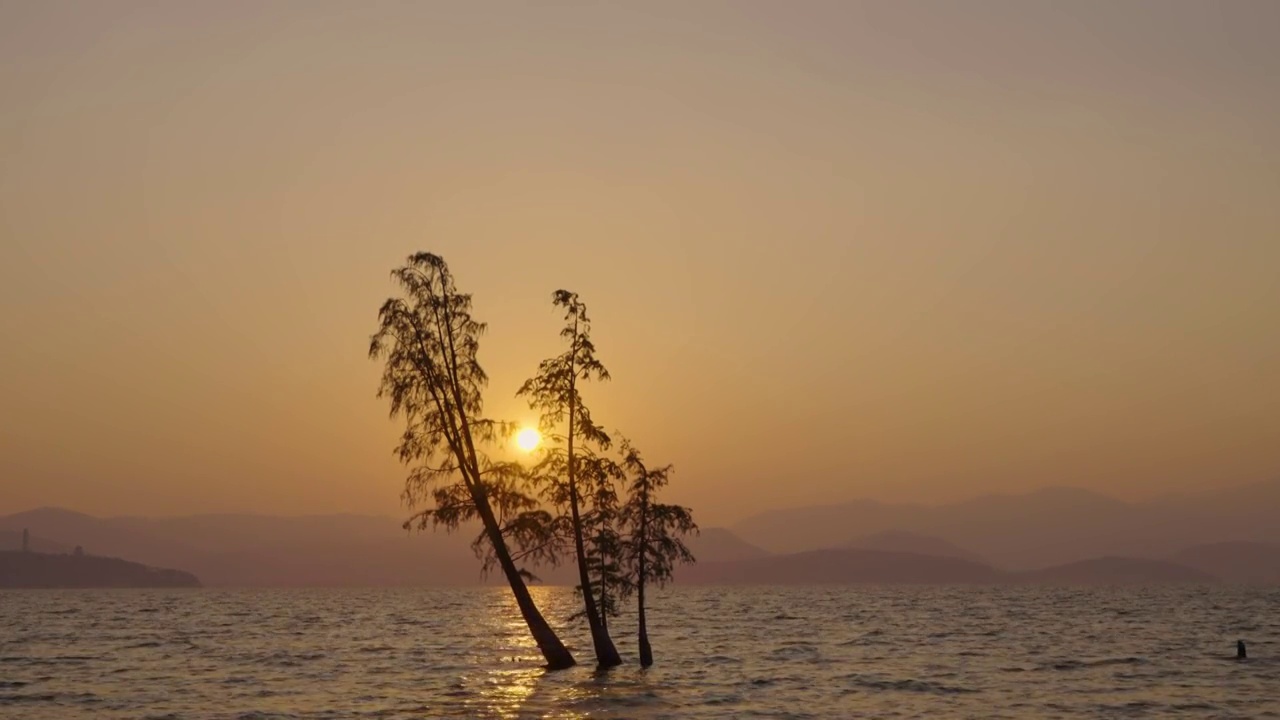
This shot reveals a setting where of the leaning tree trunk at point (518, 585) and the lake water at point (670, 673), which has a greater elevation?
the leaning tree trunk at point (518, 585)

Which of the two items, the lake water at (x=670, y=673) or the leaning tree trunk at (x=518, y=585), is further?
the leaning tree trunk at (x=518, y=585)

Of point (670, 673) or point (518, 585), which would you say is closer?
point (518, 585)

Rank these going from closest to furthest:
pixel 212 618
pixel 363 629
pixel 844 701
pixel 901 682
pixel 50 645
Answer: pixel 844 701
pixel 901 682
pixel 50 645
pixel 363 629
pixel 212 618

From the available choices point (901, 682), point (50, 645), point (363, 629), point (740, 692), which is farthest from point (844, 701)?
point (363, 629)

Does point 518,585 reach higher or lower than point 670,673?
higher

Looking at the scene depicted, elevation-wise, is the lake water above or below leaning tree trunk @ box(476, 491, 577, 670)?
below

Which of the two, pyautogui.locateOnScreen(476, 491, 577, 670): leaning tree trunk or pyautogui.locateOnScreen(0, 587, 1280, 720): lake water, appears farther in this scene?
pyautogui.locateOnScreen(476, 491, 577, 670): leaning tree trunk

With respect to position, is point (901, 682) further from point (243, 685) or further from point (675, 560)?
point (243, 685)

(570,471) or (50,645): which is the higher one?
(570,471)

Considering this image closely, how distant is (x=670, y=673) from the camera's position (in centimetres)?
6425

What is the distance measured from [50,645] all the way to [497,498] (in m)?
57.3

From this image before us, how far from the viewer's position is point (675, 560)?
2290 inches

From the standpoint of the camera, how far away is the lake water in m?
51.3

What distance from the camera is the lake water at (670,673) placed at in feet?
168
